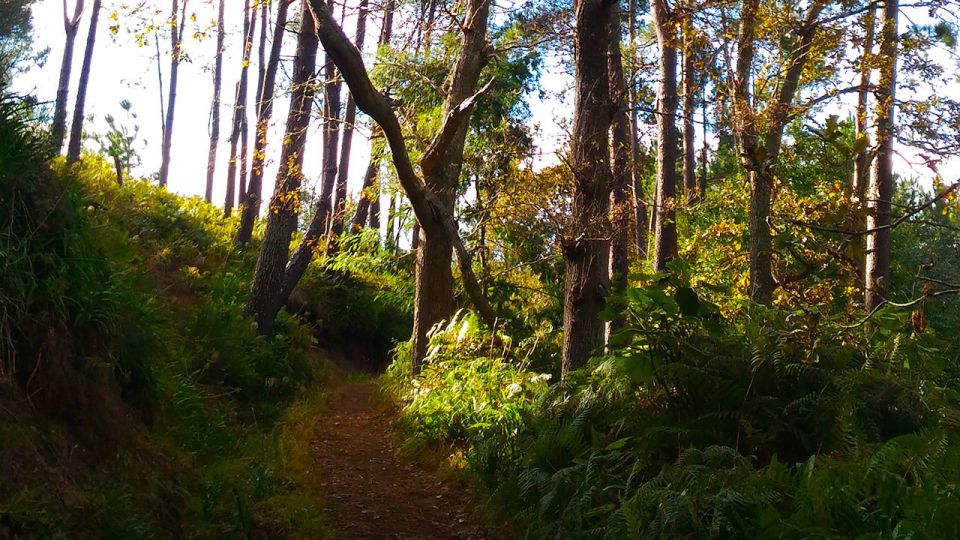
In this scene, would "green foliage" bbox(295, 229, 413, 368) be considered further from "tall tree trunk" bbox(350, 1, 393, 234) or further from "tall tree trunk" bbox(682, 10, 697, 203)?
"tall tree trunk" bbox(682, 10, 697, 203)

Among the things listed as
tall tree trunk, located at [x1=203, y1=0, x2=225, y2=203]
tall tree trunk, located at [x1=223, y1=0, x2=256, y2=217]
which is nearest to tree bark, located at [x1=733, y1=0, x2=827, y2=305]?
tall tree trunk, located at [x1=223, y1=0, x2=256, y2=217]

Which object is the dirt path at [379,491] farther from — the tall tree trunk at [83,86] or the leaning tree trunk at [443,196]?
the tall tree trunk at [83,86]

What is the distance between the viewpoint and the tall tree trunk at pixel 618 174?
9.80 m

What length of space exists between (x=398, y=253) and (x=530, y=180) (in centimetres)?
561

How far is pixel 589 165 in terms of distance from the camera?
26.6ft

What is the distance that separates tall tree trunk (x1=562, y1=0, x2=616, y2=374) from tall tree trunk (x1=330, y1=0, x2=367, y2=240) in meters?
5.63

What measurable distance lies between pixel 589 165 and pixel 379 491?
12.7 feet

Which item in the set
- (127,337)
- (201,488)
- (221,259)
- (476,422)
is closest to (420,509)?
(476,422)

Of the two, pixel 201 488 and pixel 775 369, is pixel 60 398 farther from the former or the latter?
pixel 775 369

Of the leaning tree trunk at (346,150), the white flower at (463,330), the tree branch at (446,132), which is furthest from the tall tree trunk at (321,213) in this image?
the white flower at (463,330)

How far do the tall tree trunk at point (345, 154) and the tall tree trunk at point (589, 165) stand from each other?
5630mm

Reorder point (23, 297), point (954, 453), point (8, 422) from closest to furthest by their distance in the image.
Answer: point (954, 453)
point (8, 422)
point (23, 297)

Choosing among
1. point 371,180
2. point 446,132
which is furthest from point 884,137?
point 371,180

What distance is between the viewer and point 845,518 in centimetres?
402
